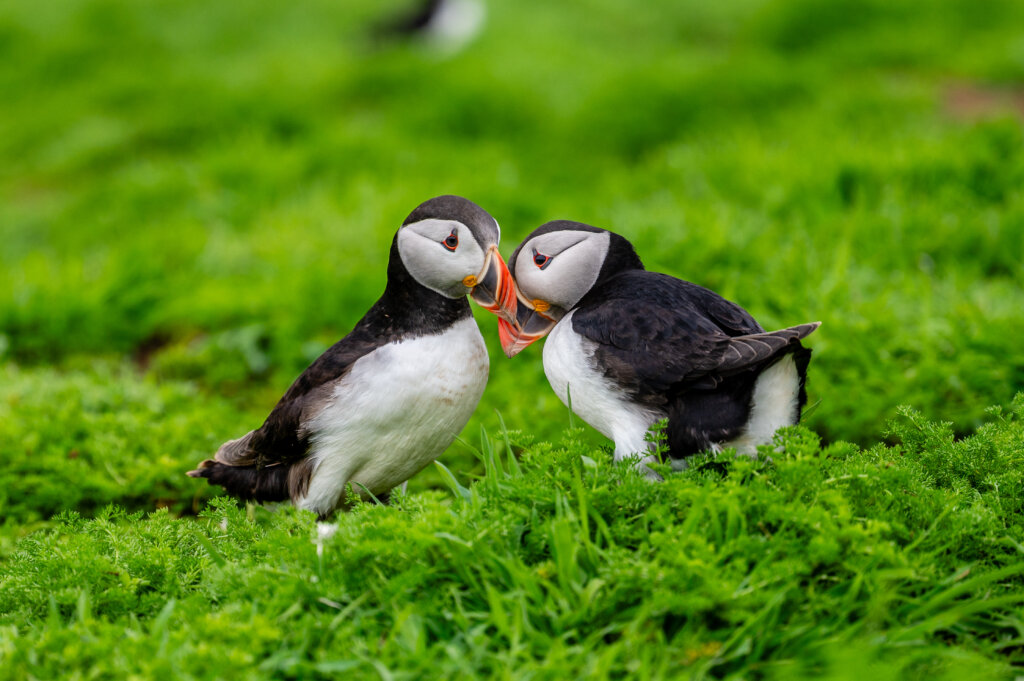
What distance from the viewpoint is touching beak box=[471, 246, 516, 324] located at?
11.2 feet

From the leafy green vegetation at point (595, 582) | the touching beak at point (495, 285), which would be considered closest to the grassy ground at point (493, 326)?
the leafy green vegetation at point (595, 582)

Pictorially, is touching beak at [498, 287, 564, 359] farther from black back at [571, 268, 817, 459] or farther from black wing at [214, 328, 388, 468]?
black wing at [214, 328, 388, 468]

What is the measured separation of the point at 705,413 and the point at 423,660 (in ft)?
4.08

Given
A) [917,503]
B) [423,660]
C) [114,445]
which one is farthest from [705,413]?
[114,445]

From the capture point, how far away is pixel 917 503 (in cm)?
290

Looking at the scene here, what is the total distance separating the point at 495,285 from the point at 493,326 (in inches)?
96.5

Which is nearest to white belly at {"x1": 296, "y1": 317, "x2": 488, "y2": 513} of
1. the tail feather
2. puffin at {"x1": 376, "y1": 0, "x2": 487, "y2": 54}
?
the tail feather

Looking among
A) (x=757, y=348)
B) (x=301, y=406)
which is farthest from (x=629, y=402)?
(x=301, y=406)

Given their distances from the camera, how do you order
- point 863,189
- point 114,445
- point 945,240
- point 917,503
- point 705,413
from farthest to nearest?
point 863,189 < point 945,240 < point 114,445 < point 705,413 < point 917,503

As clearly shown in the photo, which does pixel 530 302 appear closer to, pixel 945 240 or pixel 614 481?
pixel 614 481

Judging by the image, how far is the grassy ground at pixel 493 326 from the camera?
Answer: 8.64ft

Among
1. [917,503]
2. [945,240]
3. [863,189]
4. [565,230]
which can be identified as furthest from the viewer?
[863,189]

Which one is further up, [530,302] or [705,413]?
[530,302]

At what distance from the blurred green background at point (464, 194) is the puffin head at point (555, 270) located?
0.65 m
